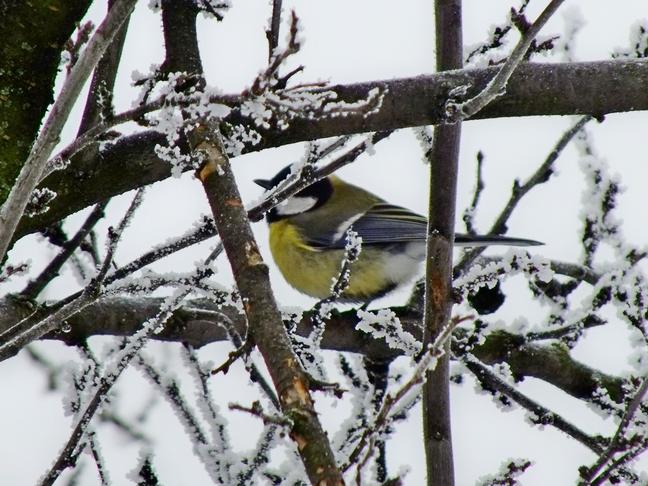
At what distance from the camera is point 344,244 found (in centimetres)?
549

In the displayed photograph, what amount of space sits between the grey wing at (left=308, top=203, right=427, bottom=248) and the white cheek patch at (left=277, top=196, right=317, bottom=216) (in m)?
0.41

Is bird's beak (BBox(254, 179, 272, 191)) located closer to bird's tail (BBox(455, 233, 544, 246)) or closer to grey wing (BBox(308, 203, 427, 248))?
grey wing (BBox(308, 203, 427, 248))

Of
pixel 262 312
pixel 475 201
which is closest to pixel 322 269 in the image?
pixel 475 201

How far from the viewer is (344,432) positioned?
3.33 meters

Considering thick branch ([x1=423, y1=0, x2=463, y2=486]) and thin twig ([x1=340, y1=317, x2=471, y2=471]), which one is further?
thick branch ([x1=423, y1=0, x2=463, y2=486])

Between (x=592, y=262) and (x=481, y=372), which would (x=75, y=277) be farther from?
(x=592, y=262)

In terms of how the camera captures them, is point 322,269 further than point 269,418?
Yes

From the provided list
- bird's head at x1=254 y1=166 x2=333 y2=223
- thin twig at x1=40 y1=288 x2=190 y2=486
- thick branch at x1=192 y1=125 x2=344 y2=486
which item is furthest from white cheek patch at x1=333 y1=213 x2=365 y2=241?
thick branch at x1=192 y1=125 x2=344 y2=486

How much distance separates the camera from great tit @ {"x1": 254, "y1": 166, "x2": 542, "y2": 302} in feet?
17.8

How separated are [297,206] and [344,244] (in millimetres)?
838

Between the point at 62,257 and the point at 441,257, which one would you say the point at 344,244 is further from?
the point at 441,257

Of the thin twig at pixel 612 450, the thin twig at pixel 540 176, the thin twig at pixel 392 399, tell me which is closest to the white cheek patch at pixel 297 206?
the thin twig at pixel 540 176

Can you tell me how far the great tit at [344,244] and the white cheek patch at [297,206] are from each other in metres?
0.01

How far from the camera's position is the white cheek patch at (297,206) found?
6120 millimetres
